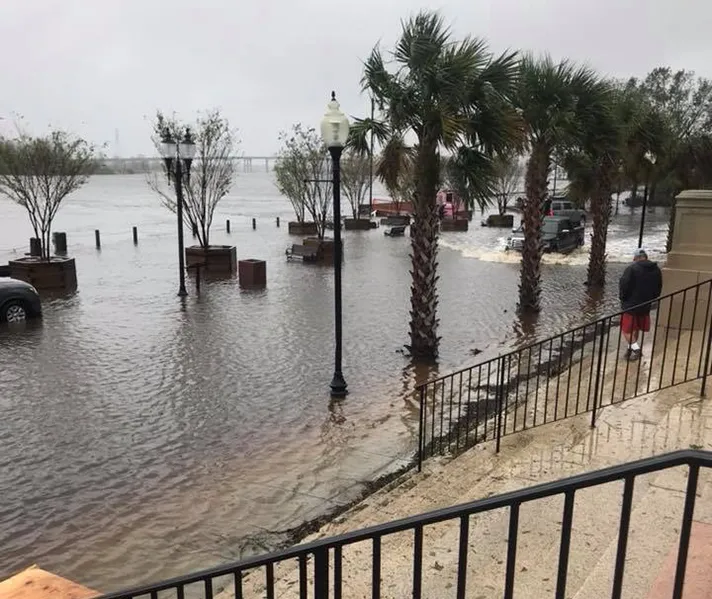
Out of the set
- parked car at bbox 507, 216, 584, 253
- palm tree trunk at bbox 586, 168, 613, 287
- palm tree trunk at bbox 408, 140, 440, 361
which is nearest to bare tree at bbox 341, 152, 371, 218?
parked car at bbox 507, 216, 584, 253

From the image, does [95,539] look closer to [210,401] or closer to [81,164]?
[210,401]

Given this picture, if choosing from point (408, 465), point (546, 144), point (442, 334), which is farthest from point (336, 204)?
point (546, 144)

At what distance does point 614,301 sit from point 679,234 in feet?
19.9

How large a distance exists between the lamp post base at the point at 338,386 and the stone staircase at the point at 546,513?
300 centimetres

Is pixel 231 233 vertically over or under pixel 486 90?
under

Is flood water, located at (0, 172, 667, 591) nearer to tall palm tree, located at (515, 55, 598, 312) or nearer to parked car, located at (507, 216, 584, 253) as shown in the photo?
tall palm tree, located at (515, 55, 598, 312)

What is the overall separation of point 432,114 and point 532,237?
6.07 meters

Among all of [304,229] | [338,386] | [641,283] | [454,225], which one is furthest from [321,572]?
[454,225]

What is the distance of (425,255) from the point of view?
38.5ft

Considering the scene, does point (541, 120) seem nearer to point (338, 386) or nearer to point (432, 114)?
point (432, 114)

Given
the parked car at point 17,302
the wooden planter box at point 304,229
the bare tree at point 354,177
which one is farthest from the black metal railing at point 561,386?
the bare tree at point 354,177

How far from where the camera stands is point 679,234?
11.1 meters

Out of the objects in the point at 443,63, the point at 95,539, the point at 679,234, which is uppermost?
the point at 443,63

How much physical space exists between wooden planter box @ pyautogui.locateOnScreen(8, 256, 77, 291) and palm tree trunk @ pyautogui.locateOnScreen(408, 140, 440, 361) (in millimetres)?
11205
